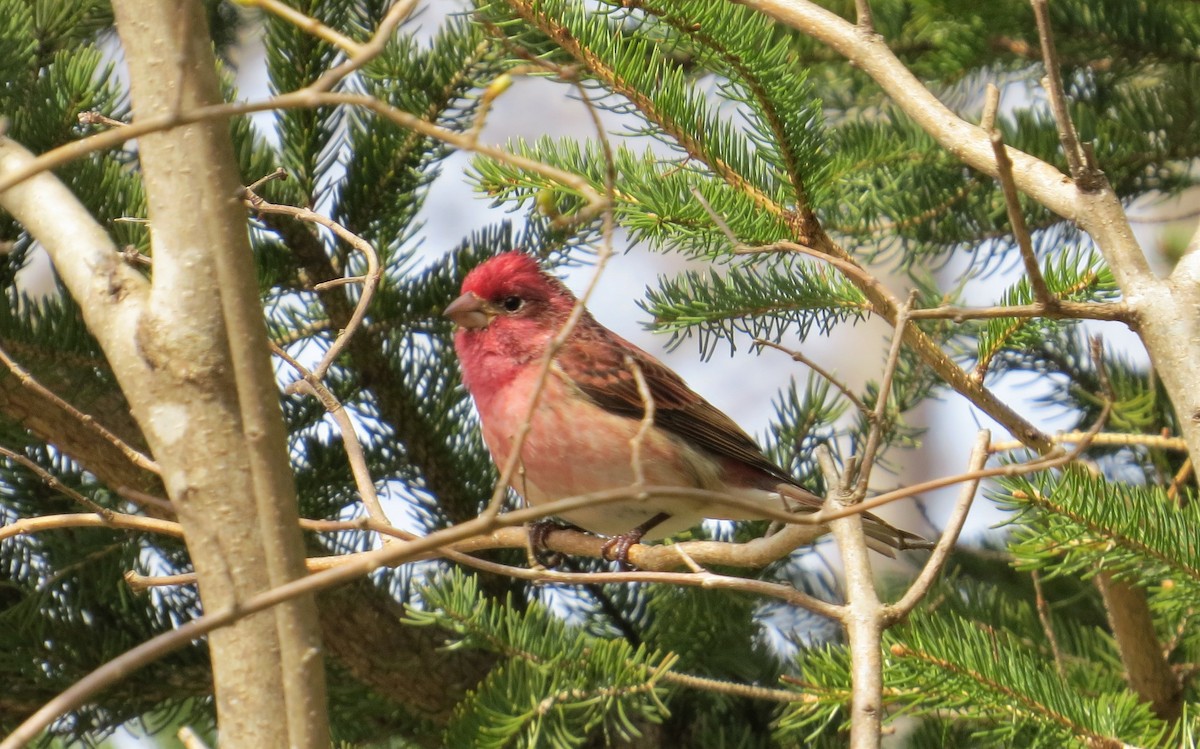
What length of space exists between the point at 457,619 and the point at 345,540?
0.91m

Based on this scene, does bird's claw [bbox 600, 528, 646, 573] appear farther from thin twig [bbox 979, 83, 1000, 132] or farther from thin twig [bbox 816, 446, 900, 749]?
thin twig [bbox 979, 83, 1000, 132]

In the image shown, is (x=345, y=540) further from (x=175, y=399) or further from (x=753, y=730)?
(x=175, y=399)

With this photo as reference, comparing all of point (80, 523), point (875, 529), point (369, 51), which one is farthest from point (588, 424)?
point (369, 51)

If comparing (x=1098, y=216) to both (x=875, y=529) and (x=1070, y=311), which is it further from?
(x=875, y=529)

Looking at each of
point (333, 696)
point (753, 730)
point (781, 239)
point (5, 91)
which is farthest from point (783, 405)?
point (5, 91)

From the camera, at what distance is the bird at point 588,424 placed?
384cm

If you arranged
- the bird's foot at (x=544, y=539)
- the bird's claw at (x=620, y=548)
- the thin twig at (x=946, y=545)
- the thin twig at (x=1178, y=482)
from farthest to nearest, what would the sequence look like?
the bird's foot at (x=544, y=539)
the bird's claw at (x=620, y=548)
the thin twig at (x=1178, y=482)
the thin twig at (x=946, y=545)

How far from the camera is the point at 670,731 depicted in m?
3.77

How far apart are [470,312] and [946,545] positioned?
76.9 inches

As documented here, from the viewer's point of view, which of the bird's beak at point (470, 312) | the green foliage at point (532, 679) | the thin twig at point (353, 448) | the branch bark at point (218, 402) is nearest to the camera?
the branch bark at point (218, 402)

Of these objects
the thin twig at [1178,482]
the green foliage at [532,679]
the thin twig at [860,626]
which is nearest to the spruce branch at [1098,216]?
the thin twig at [1178,482]

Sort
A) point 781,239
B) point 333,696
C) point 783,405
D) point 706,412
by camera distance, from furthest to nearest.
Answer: point 706,412 → point 783,405 → point 333,696 → point 781,239

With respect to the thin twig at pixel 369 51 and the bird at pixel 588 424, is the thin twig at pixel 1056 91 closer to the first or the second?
the thin twig at pixel 369 51

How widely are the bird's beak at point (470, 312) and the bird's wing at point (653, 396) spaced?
0.49m
